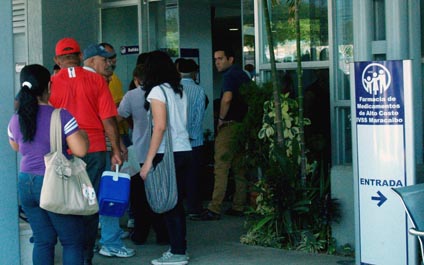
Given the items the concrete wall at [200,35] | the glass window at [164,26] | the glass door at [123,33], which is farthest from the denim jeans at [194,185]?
the glass door at [123,33]

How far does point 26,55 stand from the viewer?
40.1 feet

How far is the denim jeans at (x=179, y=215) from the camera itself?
717 cm

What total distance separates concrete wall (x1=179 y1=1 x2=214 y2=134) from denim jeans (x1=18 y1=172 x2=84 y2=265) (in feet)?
21.9

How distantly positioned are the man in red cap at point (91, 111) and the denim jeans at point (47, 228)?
3.30 feet

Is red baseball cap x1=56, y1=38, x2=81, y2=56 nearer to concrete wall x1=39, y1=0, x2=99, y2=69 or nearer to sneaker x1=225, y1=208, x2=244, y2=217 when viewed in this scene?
sneaker x1=225, y1=208, x2=244, y2=217

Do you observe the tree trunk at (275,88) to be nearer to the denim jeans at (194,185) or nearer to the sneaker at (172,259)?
the denim jeans at (194,185)

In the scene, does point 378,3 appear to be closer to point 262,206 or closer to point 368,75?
point 368,75

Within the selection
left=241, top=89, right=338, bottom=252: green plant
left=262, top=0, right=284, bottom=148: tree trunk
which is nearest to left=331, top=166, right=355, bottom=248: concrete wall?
left=241, top=89, right=338, bottom=252: green plant

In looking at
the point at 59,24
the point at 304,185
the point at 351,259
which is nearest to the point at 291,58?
the point at 304,185

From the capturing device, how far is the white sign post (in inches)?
250

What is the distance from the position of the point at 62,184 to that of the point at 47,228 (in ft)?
1.37

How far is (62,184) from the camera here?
18.3ft

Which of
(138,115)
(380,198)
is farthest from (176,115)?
(380,198)

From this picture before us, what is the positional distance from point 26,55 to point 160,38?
6.60 feet
